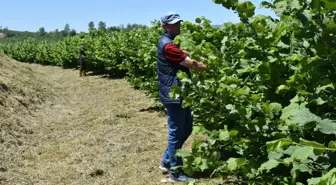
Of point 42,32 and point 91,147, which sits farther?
point 42,32

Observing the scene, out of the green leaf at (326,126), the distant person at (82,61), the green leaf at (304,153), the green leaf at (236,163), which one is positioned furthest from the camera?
the distant person at (82,61)

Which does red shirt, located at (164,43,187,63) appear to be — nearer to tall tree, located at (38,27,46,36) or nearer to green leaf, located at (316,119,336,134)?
green leaf, located at (316,119,336,134)

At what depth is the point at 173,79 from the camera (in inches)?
197

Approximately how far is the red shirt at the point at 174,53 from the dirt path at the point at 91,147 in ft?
5.40

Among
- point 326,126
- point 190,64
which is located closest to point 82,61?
point 190,64

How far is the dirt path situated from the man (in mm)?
644

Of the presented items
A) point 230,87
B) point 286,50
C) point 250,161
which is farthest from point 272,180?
point 286,50

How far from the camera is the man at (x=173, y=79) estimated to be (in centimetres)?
484

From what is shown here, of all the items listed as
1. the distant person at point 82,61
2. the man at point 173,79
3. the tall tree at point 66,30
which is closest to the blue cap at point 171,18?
the man at point 173,79

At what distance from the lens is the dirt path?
589 centimetres

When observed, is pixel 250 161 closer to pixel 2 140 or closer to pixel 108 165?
pixel 108 165

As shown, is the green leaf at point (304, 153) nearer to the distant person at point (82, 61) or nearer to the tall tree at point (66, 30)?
the distant person at point (82, 61)

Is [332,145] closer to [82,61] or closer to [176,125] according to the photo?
[176,125]

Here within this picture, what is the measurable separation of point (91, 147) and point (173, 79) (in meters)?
2.95
